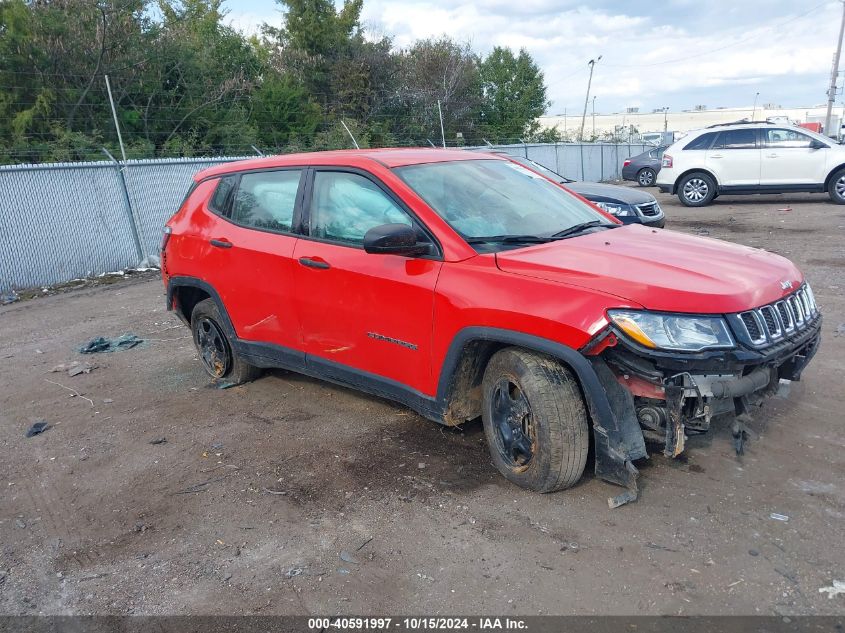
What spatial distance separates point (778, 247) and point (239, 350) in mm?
8418

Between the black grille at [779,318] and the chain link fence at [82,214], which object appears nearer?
the black grille at [779,318]

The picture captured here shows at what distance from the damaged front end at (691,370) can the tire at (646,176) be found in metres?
21.1

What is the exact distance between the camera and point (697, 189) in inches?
635

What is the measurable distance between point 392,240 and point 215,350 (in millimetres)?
2598

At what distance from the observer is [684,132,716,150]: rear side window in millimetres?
15599

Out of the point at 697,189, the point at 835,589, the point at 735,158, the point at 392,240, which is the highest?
the point at 392,240

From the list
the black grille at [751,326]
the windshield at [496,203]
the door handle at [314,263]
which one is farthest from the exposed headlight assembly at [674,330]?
the door handle at [314,263]

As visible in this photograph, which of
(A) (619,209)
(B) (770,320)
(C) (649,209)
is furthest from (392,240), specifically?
(C) (649,209)

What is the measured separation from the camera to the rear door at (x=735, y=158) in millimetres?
15273

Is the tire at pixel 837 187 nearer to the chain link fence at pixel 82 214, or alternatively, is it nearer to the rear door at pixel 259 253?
the chain link fence at pixel 82 214

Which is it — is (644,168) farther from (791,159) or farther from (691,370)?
(691,370)

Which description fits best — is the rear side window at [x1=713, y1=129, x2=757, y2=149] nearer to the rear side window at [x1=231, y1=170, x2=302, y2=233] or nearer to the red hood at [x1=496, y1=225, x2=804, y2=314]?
the red hood at [x1=496, y1=225, x2=804, y2=314]

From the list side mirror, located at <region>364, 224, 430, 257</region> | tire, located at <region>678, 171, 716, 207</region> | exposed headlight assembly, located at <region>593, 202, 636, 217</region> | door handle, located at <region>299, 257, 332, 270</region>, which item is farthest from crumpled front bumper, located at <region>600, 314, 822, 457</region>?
tire, located at <region>678, 171, 716, 207</region>

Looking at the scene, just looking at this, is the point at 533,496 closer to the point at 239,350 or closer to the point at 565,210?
the point at 565,210
